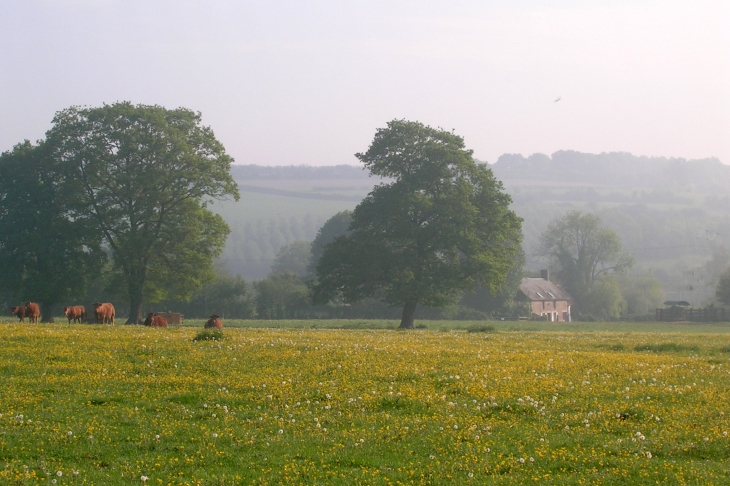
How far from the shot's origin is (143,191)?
55.2 m

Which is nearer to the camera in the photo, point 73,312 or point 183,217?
point 73,312

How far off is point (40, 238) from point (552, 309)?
9900 cm

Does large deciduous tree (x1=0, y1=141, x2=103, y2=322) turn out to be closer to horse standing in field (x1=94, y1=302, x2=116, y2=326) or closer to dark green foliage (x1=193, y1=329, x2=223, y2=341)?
horse standing in field (x1=94, y1=302, x2=116, y2=326)

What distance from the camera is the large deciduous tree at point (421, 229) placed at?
55.6 m

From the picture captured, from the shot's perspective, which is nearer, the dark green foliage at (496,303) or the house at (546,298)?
the dark green foliage at (496,303)

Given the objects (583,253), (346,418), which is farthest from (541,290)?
(346,418)

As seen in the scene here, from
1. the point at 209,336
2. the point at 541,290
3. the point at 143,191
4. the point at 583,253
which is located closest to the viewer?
the point at 209,336

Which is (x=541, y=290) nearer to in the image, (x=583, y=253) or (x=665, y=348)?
(x=583, y=253)

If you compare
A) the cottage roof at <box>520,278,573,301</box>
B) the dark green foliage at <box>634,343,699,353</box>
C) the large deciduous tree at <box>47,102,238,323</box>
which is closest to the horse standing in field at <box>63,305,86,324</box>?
the large deciduous tree at <box>47,102,238,323</box>

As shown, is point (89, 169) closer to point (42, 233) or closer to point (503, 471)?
point (42, 233)

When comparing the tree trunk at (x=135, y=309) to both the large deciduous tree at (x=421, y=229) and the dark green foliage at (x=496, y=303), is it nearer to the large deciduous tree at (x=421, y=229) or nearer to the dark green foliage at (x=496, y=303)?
the large deciduous tree at (x=421, y=229)

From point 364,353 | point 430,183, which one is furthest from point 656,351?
point 430,183

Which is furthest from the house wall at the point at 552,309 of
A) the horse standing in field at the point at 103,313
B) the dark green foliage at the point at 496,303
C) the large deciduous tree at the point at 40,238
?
the horse standing in field at the point at 103,313

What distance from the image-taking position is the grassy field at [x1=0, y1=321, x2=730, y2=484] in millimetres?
10008
